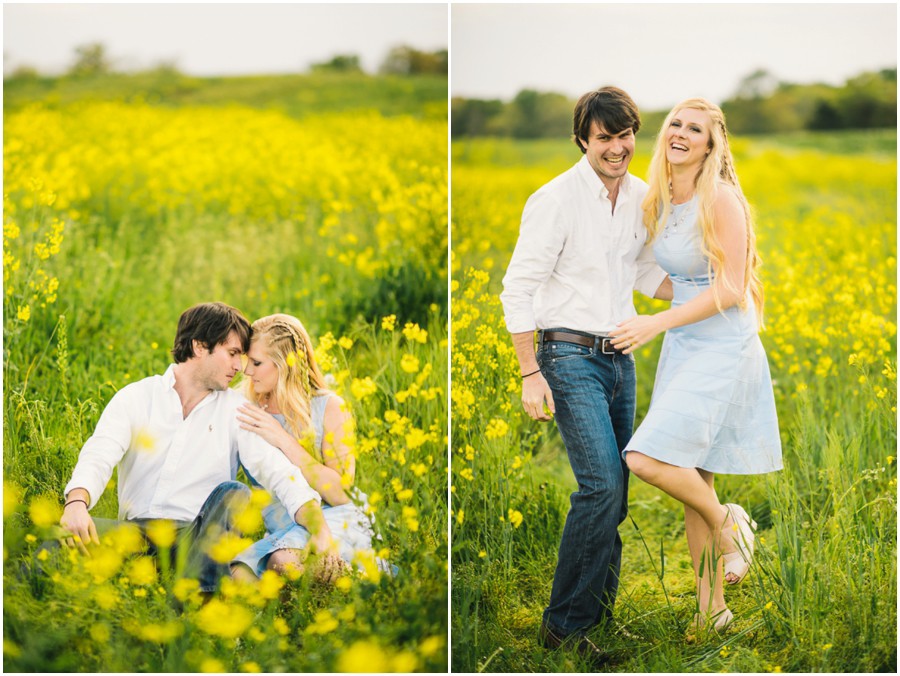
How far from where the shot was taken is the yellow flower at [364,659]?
2.98m

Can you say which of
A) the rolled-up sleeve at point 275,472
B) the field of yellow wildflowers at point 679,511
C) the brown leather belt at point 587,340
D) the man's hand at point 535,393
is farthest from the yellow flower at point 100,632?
the brown leather belt at point 587,340

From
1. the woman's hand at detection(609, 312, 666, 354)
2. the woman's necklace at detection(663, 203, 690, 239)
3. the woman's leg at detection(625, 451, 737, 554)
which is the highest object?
the woman's necklace at detection(663, 203, 690, 239)

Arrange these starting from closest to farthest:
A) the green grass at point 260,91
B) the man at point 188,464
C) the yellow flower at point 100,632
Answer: the yellow flower at point 100,632 → the man at point 188,464 → the green grass at point 260,91

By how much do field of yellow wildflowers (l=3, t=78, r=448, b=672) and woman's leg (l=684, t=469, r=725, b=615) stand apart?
0.84 metres

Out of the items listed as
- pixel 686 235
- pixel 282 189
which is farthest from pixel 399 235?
pixel 686 235

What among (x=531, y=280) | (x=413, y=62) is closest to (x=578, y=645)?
(x=531, y=280)

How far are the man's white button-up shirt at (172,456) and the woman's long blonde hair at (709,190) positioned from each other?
145cm

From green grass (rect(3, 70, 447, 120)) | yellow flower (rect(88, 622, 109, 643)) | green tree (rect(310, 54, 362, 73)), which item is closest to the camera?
yellow flower (rect(88, 622, 109, 643))

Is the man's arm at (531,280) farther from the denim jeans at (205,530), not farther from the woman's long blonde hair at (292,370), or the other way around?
the denim jeans at (205,530)

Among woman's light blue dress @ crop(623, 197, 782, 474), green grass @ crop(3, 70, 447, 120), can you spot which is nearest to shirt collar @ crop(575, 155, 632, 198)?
woman's light blue dress @ crop(623, 197, 782, 474)

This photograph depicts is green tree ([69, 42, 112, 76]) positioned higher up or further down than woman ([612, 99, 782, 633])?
higher up

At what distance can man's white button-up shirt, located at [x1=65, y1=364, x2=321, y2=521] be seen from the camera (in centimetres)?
308

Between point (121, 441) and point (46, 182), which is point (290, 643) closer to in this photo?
point (121, 441)

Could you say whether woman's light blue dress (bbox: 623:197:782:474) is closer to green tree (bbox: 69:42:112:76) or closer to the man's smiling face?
the man's smiling face
